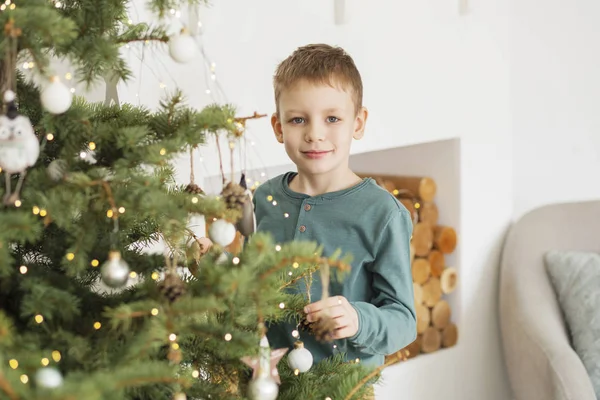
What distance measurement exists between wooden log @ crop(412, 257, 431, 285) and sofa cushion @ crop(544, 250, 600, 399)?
1.20 feet

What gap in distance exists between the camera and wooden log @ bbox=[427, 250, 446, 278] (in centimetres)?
264

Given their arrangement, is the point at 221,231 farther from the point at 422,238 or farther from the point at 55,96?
the point at 422,238

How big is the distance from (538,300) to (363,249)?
4.15 feet

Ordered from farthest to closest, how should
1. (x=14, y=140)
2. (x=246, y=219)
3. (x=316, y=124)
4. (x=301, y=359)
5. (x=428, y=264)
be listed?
(x=428, y=264) < (x=316, y=124) < (x=246, y=219) < (x=301, y=359) < (x=14, y=140)

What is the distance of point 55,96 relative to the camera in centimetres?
96

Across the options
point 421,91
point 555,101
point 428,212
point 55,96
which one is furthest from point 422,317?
point 55,96

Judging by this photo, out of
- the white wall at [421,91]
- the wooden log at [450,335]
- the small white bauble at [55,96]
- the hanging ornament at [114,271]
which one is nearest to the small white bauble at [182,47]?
the small white bauble at [55,96]

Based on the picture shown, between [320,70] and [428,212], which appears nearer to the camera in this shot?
[320,70]

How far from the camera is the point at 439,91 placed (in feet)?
8.08

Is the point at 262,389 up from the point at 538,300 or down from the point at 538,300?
up

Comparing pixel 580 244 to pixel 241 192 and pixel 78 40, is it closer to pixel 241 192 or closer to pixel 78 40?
pixel 241 192

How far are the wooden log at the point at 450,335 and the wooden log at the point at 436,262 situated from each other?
173 millimetres

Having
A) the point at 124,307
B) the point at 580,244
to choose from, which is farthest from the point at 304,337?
the point at 580,244

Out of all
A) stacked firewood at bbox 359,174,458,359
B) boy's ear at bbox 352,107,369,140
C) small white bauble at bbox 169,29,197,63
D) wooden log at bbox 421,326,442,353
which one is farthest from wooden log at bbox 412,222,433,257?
small white bauble at bbox 169,29,197,63
